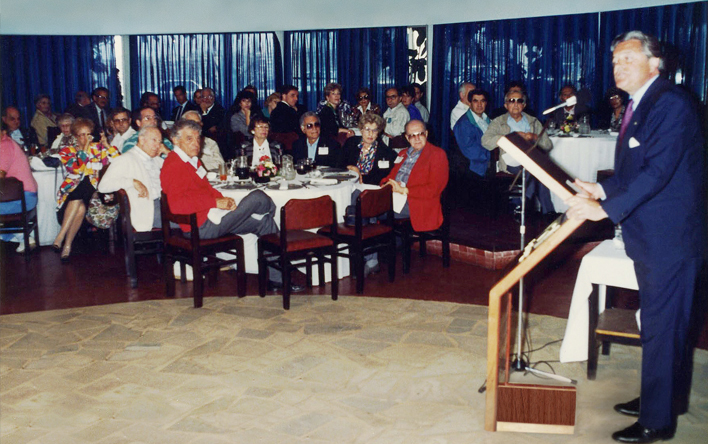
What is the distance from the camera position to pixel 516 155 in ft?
8.93

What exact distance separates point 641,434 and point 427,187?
3.15 metres

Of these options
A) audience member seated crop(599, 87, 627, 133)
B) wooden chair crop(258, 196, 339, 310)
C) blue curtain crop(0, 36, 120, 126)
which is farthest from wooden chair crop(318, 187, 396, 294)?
blue curtain crop(0, 36, 120, 126)

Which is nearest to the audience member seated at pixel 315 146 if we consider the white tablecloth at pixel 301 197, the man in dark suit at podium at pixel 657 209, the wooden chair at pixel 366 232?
the white tablecloth at pixel 301 197

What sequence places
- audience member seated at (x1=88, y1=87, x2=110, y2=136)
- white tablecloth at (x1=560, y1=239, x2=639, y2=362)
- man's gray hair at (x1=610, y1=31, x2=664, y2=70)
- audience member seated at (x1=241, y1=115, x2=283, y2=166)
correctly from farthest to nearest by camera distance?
audience member seated at (x1=88, y1=87, x2=110, y2=136)
audience member seated at (x1=241, y1=115, x2=283, y2=166)
white tablecloth at (x1=560, y1=239, x2=639, y2=362)
man's gray hair at (x1=610, y1=31, x2=664, y2=70)

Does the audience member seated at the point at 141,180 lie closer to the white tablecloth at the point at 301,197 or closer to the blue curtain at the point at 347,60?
the white tablecloth at the point at 301,197

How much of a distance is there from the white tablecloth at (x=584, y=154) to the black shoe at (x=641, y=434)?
Answer: 5.03 metres

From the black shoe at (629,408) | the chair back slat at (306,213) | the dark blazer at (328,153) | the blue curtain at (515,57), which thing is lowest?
the black shoe at (629,408)

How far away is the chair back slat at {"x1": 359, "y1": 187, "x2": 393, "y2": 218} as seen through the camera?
5.28 m

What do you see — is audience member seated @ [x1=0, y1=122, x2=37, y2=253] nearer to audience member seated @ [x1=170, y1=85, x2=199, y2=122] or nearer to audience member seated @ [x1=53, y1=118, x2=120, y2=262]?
audience member seated @ [x1=53, y1=118, x2=120, y2=262]

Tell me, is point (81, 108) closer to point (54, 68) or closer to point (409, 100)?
point (54, 68)

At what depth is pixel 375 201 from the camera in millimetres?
5371

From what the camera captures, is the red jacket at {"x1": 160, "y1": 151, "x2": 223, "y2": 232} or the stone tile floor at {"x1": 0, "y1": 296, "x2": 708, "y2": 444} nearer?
the stone tile floor at {"x1": 0, "y1": 296, "x2": 708, "y2": 444}

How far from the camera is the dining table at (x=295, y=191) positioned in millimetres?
5586

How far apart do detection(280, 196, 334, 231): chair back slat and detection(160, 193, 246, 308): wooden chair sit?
56 cm
